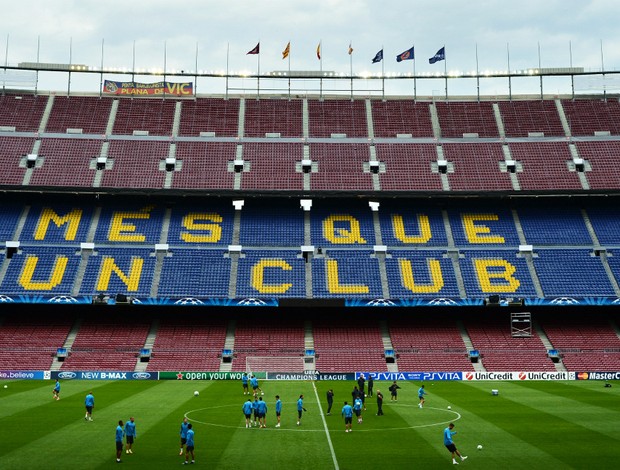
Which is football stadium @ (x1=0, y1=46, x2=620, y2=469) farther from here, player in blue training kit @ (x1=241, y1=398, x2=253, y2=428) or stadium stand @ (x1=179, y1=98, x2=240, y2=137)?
player in blue training kit @ (x1=241, y1=398, x2=253, y2=428)

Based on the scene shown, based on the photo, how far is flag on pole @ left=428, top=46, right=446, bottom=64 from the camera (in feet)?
238

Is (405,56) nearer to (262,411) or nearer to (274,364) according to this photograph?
(274,364)

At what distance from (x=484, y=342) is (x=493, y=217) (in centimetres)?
1529

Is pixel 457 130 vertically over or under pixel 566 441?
over

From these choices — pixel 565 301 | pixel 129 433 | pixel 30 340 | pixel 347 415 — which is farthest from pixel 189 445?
pixel 565 301

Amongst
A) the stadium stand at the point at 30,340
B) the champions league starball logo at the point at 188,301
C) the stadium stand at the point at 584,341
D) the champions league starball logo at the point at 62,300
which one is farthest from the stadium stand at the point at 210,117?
the stadium stand at the point at 584,341

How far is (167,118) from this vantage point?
239 ft

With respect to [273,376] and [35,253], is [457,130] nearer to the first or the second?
[273,376]

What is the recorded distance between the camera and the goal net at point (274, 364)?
51844mm

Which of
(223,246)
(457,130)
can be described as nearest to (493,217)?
(457,130)

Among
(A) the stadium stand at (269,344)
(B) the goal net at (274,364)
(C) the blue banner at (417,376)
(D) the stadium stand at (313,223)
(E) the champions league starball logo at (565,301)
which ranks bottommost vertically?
(C) the blue banner at (417,376)

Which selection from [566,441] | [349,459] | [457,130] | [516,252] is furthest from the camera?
[457,130]

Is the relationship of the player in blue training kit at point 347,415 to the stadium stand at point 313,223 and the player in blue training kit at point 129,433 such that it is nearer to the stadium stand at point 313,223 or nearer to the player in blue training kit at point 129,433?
the player in blue training kit at point 129,433

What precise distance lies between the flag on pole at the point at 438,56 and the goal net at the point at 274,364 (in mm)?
39108
